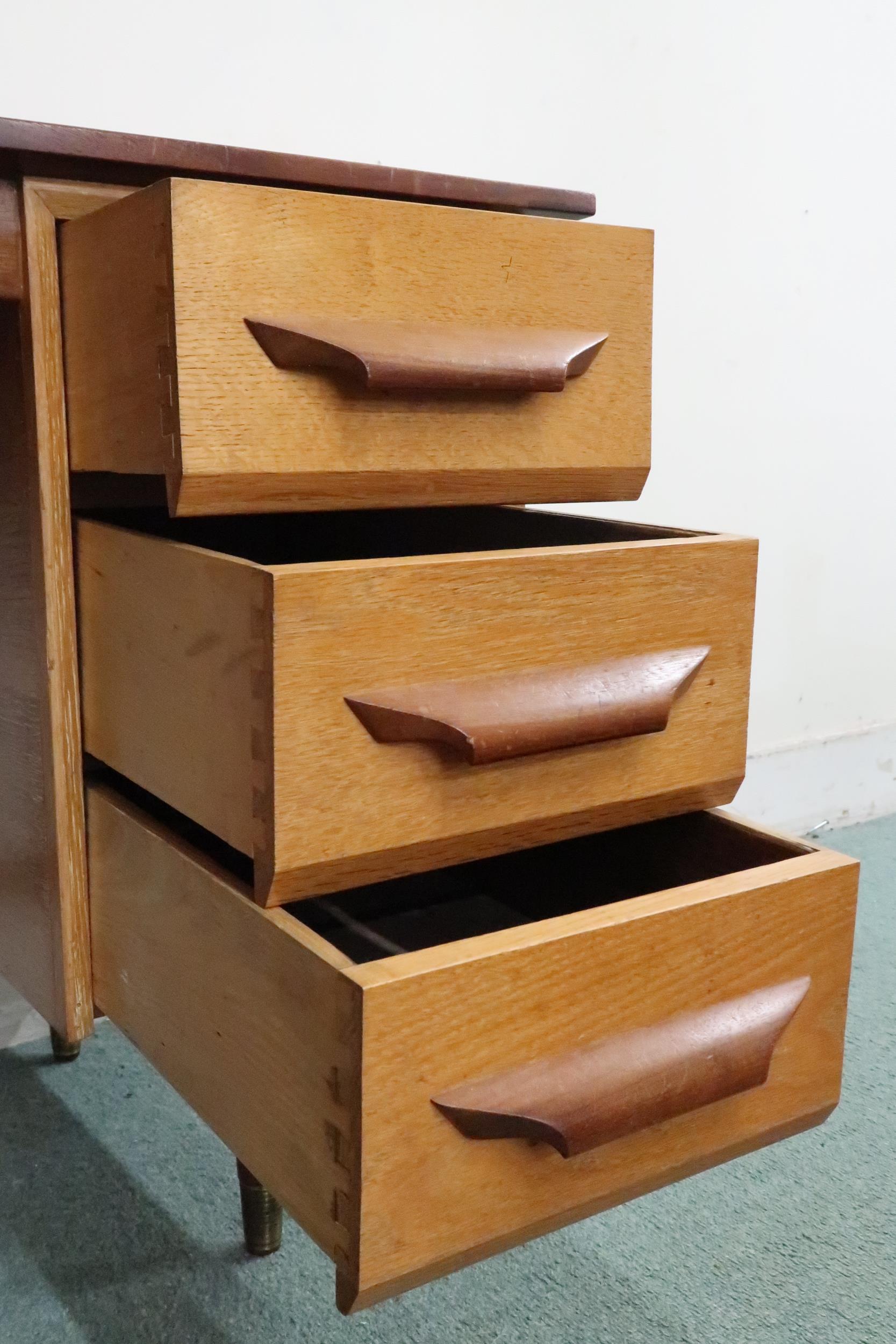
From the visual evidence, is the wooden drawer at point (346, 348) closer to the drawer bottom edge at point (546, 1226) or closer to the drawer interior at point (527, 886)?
the drawer interior at point (527, 886)

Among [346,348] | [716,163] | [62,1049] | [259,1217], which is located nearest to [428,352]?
[346,348]

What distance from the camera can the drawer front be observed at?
495 mm

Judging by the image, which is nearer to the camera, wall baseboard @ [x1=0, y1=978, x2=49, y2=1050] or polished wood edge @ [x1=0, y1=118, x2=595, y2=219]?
polished wood edge @ [x1=0, y1=118, x2=595, y2=219]

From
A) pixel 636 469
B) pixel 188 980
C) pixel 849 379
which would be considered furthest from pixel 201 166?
pixel 849 379

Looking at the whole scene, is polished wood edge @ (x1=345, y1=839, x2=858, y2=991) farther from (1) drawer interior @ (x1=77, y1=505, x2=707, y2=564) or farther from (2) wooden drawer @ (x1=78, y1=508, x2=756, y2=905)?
(1) drawer interior @ (x1=77, y1=505, x2=707, y2=564)

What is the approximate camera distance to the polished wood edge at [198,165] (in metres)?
0.61

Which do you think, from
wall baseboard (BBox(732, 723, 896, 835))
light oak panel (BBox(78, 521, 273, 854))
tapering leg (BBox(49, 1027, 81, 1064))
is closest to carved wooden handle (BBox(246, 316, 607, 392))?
light oak panel (BBox(78, 521, 273, 854))

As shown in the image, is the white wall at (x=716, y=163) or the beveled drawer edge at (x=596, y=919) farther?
the white wall at (x=716, y=163)

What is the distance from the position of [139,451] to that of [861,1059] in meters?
0.80

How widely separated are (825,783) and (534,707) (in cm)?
113

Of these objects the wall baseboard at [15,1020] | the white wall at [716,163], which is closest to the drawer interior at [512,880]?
the wall baseboard at [15,1020]

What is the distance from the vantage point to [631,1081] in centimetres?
55

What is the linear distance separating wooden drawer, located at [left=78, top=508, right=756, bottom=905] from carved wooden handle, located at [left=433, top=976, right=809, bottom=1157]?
0.12 metres

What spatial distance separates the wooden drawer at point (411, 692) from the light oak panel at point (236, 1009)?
0.10 ft
